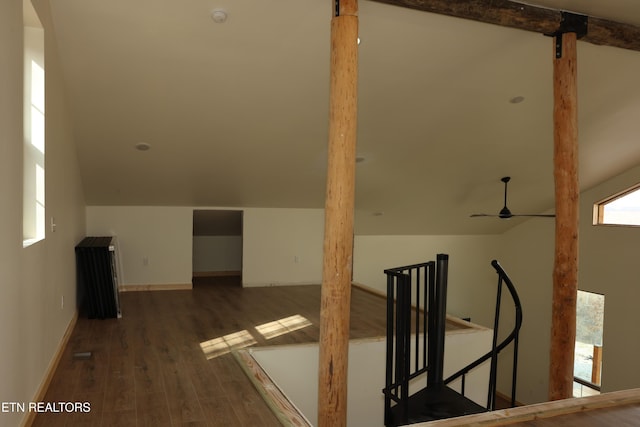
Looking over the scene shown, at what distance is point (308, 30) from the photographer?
4207 millimetres

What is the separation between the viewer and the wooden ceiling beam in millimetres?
3969

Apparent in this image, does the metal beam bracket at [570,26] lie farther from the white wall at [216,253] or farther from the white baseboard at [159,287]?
the white wall at [216,253]

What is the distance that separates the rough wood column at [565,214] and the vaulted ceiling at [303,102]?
59cm

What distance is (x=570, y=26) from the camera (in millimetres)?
4355

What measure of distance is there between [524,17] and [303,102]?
2257mm

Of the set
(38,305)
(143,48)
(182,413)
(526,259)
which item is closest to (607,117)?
(526,259)

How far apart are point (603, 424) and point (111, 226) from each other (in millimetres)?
6567

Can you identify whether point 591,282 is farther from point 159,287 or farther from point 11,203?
point 11,203

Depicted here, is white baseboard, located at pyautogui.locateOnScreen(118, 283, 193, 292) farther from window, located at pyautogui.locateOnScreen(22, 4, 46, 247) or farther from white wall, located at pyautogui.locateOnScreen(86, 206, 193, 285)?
window, located at pyautogui.locateOnScreen(22, 4, 46, 247)

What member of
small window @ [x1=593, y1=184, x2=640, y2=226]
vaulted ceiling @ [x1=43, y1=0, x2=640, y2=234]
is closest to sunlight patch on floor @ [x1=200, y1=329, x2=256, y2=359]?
vaulted ceiling @ [x1=43, y1=0, x2=640, y2=234]

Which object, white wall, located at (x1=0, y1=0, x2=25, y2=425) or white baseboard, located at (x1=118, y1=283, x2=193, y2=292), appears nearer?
white wall, located at (x1=0, y1=0, x2=25, y2=425)

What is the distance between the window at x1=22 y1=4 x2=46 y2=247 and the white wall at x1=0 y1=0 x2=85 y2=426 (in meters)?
0.11

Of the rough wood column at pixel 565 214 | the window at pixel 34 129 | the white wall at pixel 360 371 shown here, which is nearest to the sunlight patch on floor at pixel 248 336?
the white wall at pixel 360 371

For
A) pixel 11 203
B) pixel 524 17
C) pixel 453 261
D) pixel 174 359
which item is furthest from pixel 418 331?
pixel 453 261
